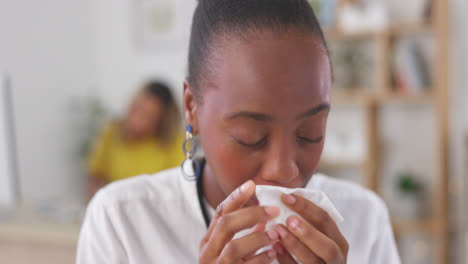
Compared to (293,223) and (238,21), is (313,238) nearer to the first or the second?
(293,223)

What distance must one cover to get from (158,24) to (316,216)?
3639 millimetres

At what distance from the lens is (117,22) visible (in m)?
4.32

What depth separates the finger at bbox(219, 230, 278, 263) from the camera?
2.40 ft

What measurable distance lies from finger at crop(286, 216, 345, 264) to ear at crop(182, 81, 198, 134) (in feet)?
0.94

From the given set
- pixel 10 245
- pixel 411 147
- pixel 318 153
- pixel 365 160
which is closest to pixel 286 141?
pixel 318 153

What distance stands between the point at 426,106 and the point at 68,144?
2886 mm

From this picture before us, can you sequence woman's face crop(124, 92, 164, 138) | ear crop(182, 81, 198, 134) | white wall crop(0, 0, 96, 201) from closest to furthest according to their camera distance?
ear crop(182, 81, 198, 134)
woman's face crop(124, 92, 164, 138)
white wall crop(0, 0, 96, 201)

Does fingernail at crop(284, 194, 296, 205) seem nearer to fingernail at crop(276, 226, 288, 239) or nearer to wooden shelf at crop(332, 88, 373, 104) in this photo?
fingernail at crop(276, 226, 288, 239)

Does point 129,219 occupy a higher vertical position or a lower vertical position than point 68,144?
higher

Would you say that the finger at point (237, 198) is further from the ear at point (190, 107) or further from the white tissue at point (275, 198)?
the ear at point (190, 107)

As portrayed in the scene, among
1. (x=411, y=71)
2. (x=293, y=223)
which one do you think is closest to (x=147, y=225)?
(x=293, y=223)

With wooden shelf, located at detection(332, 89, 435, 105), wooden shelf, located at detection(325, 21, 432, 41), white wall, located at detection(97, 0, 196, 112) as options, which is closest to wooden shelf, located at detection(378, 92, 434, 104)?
wooden shelf, located at detection(332, 89, 435, 105)

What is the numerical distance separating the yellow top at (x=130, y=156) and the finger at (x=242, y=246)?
7.25ft

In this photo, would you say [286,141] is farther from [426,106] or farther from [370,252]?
[426,106]
